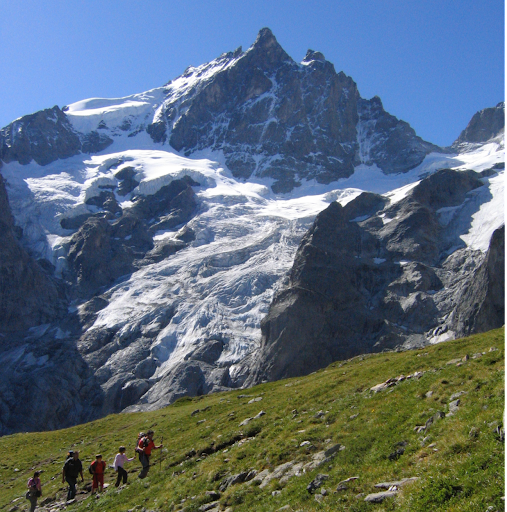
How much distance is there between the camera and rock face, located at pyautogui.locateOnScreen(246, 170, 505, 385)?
10506cm

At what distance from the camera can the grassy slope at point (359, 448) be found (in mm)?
11992

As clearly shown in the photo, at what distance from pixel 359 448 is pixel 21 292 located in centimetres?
17715

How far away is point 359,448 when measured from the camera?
16594 mm

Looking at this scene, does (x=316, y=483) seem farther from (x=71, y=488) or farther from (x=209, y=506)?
(x=71, y=488)

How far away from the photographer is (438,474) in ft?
40.1

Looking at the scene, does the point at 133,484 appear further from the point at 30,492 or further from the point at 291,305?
the point at 291,305

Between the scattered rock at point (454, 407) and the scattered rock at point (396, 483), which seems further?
the scattered rock at point (454, 407)

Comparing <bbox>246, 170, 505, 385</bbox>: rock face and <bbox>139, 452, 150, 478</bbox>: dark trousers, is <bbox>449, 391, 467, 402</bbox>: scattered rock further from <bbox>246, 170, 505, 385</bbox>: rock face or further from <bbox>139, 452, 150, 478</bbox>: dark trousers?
<bbox>246, 170, 505, 385</bbox>: rock face

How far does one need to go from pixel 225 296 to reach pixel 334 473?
463ft

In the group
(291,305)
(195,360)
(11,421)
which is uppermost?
(291,305)

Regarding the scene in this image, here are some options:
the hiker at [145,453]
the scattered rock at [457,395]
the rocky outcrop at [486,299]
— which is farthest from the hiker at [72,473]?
the rocky outcrop at [486,299]

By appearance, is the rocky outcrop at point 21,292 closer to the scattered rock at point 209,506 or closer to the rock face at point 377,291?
the rock face at point 377,291

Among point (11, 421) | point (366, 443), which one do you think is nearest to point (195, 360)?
point (11, 421)

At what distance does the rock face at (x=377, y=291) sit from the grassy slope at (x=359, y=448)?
244 ft
